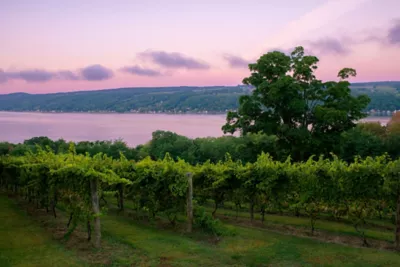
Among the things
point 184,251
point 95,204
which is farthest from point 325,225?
point 95,204

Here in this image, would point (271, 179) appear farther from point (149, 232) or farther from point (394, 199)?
point (149, 232)

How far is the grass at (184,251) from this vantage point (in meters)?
10.0

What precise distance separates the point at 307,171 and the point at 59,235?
9.91 m

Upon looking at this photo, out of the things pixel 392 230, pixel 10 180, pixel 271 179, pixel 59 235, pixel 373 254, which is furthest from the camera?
pixel 10 180

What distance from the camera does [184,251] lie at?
430 inches

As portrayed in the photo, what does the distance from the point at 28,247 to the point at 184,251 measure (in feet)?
17.3

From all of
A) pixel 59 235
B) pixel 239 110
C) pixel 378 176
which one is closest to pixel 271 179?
pixel 378 176

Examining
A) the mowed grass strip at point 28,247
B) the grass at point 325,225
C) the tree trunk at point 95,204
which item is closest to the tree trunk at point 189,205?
the tree trunk at point 95,204

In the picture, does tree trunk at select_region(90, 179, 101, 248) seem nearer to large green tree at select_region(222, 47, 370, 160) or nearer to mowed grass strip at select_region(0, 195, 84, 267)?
mowed grass strip at select_region(0, 195, 84, 267)

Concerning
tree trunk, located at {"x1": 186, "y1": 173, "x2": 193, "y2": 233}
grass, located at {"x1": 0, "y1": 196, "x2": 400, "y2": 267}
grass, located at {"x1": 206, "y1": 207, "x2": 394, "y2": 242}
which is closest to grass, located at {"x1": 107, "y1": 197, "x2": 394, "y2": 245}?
grass, located at {"x1": 206, "y1": 207, "x2": 394, "y2": 242}

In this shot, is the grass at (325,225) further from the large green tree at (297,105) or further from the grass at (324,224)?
the large green tree at (297,105)

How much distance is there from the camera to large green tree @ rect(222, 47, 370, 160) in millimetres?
25938

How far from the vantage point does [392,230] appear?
1498cm

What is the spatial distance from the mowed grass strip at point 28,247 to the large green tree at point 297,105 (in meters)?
18.4
